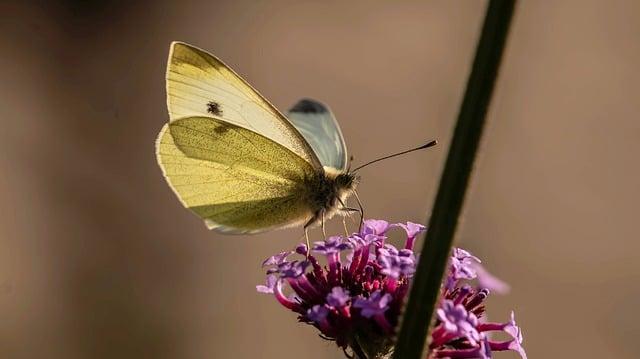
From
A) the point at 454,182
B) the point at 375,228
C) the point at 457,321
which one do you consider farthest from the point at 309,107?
the point at 454,182

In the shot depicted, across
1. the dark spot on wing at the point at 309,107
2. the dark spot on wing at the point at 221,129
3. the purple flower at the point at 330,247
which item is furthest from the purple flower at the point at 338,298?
the dark spot on wing at the point at 309,107

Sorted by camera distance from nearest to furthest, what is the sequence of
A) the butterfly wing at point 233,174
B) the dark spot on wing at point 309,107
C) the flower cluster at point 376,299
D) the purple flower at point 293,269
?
the flower cluster at point 376,299, the purple flower at point 293,269, the butterfly wing at point 233,174, the dark spot on wing at point 309,107

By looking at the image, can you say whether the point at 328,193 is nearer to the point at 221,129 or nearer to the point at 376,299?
the point at 221,129

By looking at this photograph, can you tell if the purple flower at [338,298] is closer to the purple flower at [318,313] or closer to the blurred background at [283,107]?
the purple flower at [318,313]

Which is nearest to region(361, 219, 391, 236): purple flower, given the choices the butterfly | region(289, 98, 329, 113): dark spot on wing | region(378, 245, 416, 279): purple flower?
the butterfly

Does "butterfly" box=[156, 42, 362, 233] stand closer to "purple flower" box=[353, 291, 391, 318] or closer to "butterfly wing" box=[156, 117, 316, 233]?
"butterfly wing" box=[156, 117, 316, 233]
